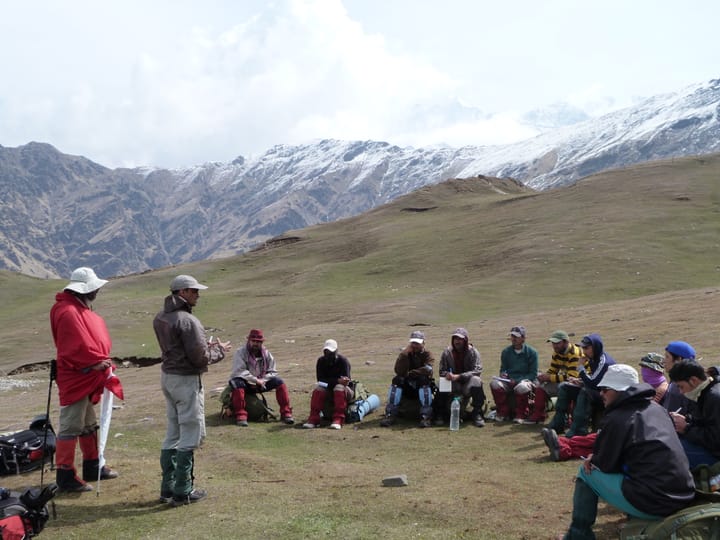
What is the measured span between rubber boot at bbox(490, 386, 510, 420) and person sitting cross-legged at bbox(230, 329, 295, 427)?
4.84 meters

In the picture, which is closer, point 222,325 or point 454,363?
point 454,363

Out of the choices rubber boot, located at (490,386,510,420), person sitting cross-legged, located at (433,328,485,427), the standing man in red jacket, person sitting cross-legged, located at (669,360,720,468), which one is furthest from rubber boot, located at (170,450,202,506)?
rubber boot, located at (490,386,510,420)

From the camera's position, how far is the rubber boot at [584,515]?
283 inches

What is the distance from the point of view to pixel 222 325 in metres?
48.3

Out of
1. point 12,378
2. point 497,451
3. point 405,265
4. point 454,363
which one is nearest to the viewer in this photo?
point 497,451

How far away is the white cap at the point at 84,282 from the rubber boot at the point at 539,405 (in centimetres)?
961

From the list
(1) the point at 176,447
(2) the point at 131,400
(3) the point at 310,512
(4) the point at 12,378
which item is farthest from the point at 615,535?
(4) the point at 12,378

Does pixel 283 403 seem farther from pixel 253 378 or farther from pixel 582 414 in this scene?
pixel 582 414

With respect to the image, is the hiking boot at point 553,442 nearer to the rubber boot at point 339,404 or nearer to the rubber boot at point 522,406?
the rubber boot at point 522,406

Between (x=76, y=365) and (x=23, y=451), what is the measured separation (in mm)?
2572

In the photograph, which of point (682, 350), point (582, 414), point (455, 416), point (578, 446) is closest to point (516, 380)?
point (455, 416)

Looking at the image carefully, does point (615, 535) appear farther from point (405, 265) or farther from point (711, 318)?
point (405, 265)

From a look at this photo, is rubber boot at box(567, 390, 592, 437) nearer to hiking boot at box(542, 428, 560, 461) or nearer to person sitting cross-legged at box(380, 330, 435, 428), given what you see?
hiking boot at box(542, 428, 560, 461)

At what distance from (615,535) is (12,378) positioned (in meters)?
33.7
